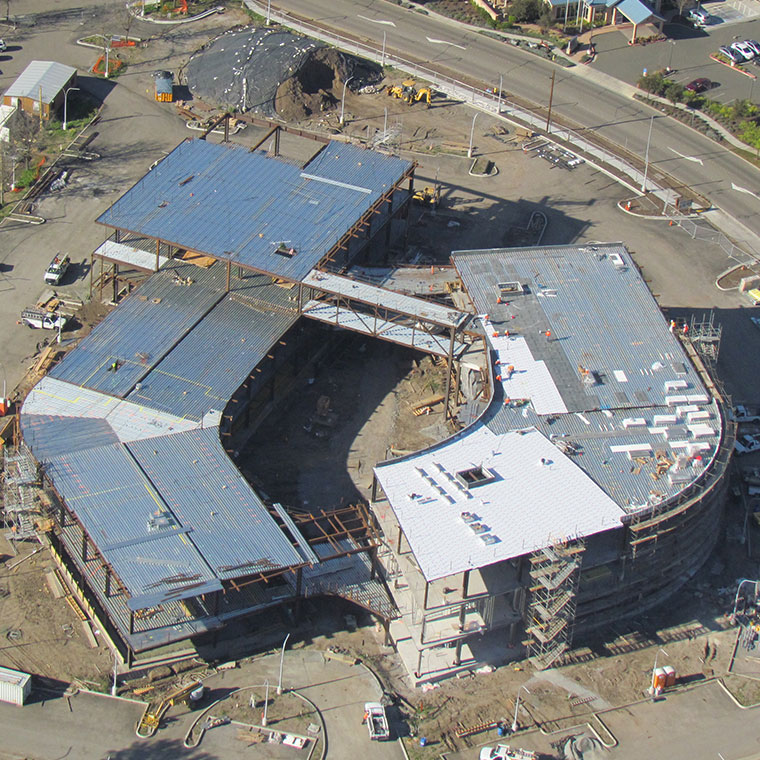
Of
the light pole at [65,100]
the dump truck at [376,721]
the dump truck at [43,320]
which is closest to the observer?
the dump truck at [376,721]

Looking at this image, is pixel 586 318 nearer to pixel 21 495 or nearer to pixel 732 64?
pixel 21 495

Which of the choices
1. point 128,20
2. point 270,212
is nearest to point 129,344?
point 270,212

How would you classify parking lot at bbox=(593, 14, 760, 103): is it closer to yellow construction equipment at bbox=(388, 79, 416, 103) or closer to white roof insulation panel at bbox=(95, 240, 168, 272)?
yellow construction equipment at bbox=(388, 79, 416, 103)

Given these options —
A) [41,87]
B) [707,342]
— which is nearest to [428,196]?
[707,342]

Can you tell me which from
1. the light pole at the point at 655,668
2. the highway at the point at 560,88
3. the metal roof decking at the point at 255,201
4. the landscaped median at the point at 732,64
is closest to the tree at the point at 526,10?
the highway at the point at 560,88

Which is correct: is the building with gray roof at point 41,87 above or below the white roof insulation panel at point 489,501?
above

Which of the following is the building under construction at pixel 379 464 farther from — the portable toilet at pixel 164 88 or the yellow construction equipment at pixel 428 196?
the portable toilet at pixel 164 88
